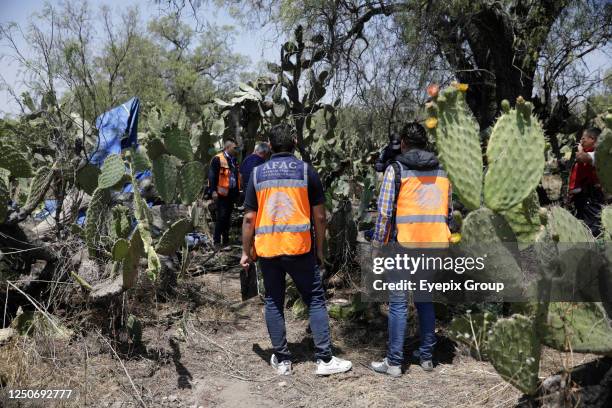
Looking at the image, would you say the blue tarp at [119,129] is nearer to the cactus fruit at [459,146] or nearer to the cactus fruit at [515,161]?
the cactus fruit at [459,146]

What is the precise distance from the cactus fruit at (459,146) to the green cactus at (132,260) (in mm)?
2026

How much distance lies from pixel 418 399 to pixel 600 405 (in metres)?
1.07

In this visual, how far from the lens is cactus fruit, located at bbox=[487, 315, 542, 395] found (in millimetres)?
2500

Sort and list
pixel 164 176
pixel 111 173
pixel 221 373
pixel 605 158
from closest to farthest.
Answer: pixel 605 158 < pixel 221 373 < pixel 111 173 < pixel 164 176

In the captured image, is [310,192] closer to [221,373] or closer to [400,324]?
[400,324]

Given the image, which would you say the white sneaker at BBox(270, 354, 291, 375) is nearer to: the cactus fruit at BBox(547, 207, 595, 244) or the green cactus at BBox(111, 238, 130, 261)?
the green cactus at BBox(111, 238, 130, 261)

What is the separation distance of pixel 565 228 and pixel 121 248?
2634 millimetres

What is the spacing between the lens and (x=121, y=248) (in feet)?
12.3

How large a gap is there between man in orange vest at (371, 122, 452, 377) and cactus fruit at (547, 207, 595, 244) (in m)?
0.92

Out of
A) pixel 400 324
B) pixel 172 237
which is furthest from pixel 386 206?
pixel 172 237

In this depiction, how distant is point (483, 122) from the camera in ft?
31.8

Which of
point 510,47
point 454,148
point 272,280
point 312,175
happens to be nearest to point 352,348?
point 272,280

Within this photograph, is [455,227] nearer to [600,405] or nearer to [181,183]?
[600,405]

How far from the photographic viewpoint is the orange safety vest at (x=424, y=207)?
11.5 feet
